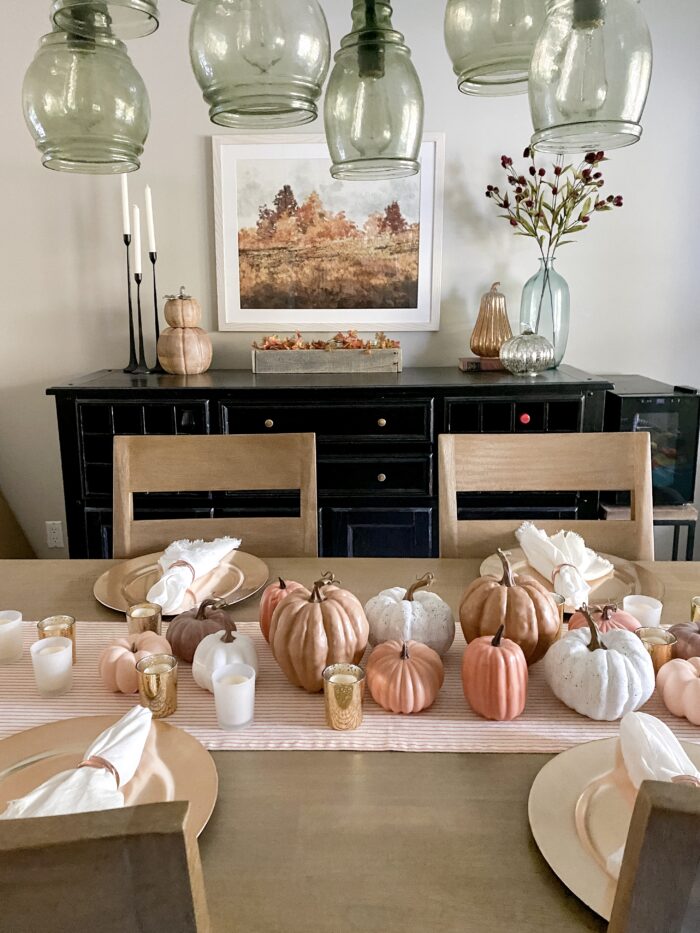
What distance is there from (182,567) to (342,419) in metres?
1.32

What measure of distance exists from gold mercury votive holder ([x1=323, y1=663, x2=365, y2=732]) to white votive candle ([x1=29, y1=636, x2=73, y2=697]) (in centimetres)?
34

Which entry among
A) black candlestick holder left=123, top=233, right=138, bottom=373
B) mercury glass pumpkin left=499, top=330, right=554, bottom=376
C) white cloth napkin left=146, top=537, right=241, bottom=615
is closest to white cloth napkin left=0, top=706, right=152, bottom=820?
white cloth napkin left=146, top=537, right=241, bottom=615

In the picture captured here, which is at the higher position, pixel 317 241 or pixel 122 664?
pixel 317 241

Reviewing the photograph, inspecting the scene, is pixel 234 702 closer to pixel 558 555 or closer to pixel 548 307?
pixel 558 555

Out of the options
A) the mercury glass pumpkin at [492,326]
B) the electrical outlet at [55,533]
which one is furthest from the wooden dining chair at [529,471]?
the electrical outlet at [55,533]

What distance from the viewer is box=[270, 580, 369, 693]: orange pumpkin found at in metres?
0.87

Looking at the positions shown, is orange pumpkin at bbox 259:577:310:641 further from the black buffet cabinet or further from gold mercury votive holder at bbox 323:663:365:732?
the black buffet cabinet

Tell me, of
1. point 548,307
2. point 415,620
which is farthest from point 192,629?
point 548,307

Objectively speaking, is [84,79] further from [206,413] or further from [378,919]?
[206,413]

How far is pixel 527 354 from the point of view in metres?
2.49

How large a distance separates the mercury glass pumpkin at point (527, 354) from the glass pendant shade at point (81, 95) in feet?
6.05

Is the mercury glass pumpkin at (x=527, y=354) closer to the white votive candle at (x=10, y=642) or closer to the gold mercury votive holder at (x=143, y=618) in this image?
the gold mercury votive holder at (x=143, y=618)

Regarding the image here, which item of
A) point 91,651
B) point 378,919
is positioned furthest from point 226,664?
point 378,919

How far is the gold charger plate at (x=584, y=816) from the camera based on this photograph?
1.89ft
